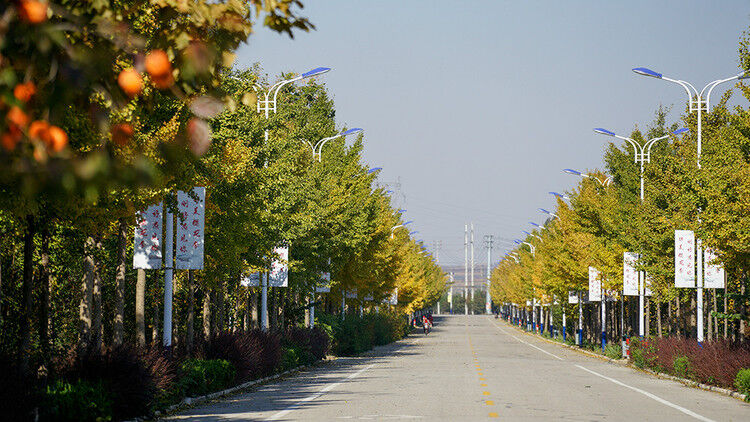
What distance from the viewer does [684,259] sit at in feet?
106

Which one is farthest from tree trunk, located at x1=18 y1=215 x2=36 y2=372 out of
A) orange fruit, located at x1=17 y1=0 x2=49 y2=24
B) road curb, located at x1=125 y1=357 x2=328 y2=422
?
orange fruit, located at x1=17 y1=0 x2=49 y2=24

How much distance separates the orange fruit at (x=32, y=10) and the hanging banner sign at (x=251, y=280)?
2907cm

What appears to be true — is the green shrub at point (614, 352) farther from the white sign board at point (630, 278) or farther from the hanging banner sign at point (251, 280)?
the hanging banner sign at point (251, 280)

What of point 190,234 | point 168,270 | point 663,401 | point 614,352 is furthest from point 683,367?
point 614,352

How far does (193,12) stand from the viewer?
23.1 feet

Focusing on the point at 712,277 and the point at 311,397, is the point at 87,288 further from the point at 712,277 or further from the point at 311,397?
the point at 712,277

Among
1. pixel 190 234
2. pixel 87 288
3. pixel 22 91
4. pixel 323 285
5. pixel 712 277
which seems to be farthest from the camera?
pixel 323 285

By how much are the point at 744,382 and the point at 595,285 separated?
97.7ft

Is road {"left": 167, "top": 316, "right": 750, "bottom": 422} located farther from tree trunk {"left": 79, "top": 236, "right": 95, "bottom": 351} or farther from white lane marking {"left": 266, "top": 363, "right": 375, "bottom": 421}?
tree trunk {"left": 79, "top": 236, "right": 95, "bottom": 351}

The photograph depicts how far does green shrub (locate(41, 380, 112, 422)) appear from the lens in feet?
47.7

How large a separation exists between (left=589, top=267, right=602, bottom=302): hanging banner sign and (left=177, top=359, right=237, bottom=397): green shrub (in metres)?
30.6

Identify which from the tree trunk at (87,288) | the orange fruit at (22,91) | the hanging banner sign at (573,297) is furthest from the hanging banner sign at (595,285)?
the orange fruit at (22,91)

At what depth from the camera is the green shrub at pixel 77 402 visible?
47.7 ft

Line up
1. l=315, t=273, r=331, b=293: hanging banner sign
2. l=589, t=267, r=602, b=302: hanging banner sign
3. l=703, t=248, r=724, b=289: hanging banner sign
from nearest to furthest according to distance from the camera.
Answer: l=703, t=248, r=724, b=289: hanging banner sign
l=315, t=273, r=331, b=293: hanging banner sign
l=589, t=267, r=602, b=302: hanging banner sign
